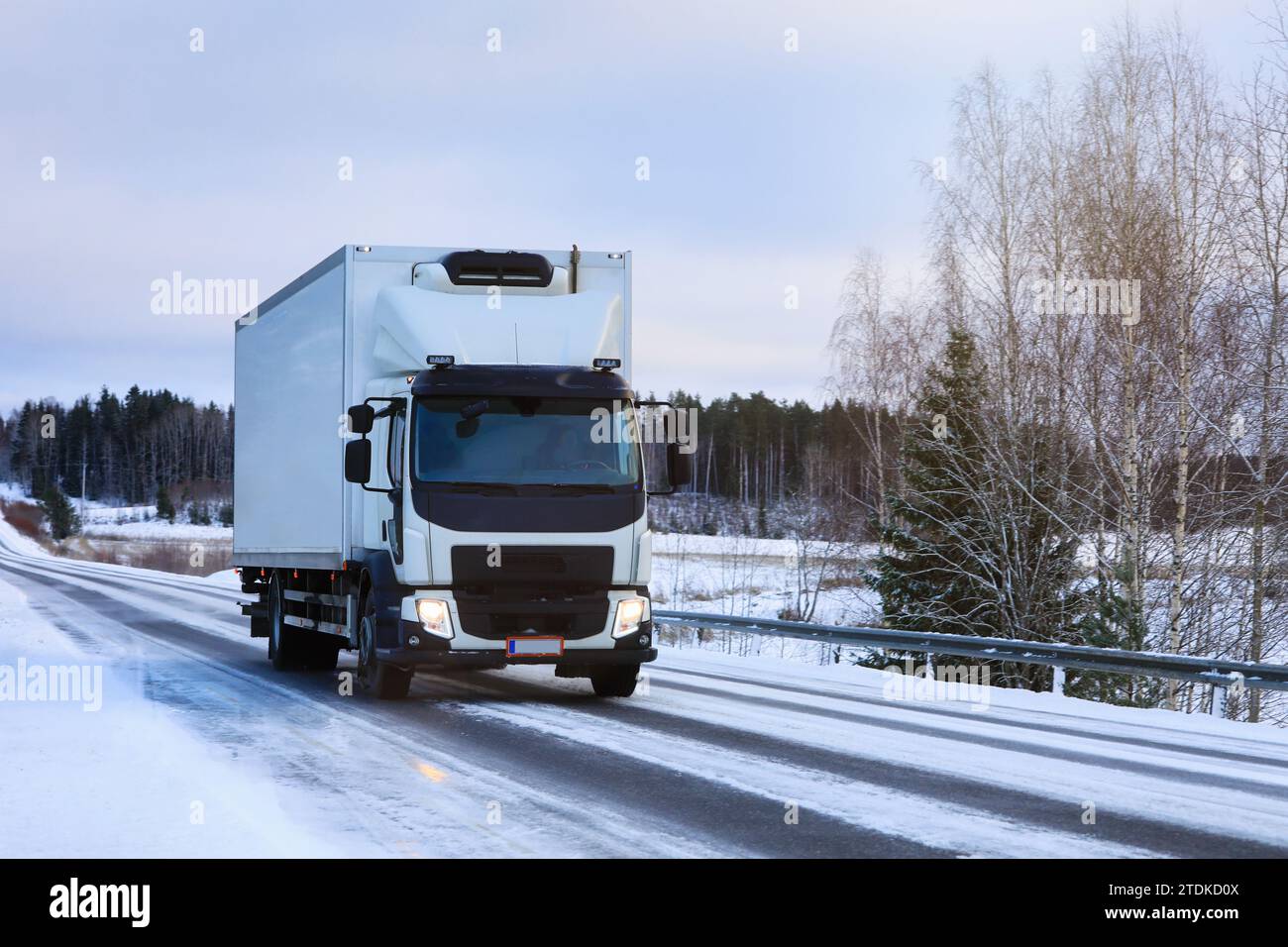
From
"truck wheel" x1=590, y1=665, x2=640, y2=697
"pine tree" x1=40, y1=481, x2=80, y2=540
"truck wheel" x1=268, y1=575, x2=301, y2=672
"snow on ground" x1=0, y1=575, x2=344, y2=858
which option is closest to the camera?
"snow on ground" x1=0, y1=575, x2=344, y2=858

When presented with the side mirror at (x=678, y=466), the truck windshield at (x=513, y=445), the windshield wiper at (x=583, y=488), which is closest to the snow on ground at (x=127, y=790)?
the truck windshield at (x=513, y=445)

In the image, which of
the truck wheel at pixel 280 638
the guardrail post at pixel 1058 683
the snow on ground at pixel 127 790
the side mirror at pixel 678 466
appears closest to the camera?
the snow on ground at pixel 127 790

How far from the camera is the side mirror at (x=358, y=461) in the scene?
12.1 meters

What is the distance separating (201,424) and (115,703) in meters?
129

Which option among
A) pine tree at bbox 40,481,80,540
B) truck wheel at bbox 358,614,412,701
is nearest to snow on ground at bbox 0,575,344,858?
truck wheel at bbox 358,614,412,701

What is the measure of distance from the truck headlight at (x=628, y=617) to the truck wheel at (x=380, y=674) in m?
2.09

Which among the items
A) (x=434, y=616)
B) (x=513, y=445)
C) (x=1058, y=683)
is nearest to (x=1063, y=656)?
(x=1058, y=683)

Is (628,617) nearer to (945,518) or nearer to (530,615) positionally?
(530,615)

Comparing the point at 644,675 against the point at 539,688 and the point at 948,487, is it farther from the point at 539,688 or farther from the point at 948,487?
the point at 948,487

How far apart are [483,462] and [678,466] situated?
186 centimetres

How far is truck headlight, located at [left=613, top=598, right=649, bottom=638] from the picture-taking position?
40.0 feet

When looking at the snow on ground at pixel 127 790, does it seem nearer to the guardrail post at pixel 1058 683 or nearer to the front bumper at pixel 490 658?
the front bumper at pixel 490 658

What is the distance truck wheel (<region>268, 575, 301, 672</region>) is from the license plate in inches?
211
